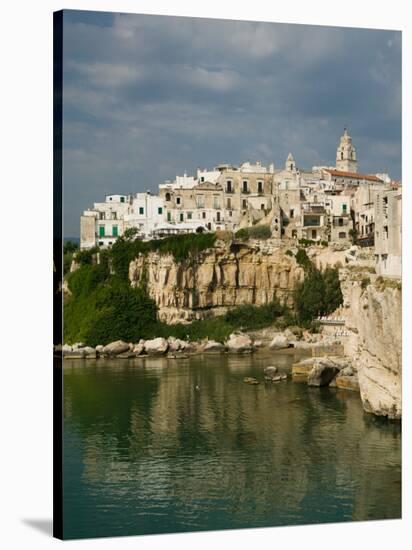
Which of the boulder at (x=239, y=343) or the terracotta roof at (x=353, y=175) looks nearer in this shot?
the terracotta roof at (x=353, y=175)

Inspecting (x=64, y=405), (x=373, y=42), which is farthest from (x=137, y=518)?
(x=373, y=42)

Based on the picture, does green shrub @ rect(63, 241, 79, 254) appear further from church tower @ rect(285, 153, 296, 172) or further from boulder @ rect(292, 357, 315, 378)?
boulder @ rect(292, 357, 315, 378)

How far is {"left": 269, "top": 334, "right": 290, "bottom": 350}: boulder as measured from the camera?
10.5 m

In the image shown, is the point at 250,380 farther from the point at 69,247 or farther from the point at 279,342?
the point at 69,247

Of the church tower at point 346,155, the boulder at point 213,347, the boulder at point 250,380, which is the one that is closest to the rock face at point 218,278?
the boulder at point 213,347

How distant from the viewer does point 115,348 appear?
35.1ft

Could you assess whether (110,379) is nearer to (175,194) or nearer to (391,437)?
(175,194)

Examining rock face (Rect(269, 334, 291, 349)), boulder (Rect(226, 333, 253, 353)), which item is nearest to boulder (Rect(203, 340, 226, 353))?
boulder (Rect(226, 333, 253, 353))

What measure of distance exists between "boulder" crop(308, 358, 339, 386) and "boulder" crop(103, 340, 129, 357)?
172 cm

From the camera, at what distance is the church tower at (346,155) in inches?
392

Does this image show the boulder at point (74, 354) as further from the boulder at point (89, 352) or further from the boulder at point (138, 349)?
the boulder at point (138, 349)

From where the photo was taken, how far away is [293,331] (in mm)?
10508

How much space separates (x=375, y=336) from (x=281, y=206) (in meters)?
1.43

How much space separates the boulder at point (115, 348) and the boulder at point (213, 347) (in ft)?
3.08
